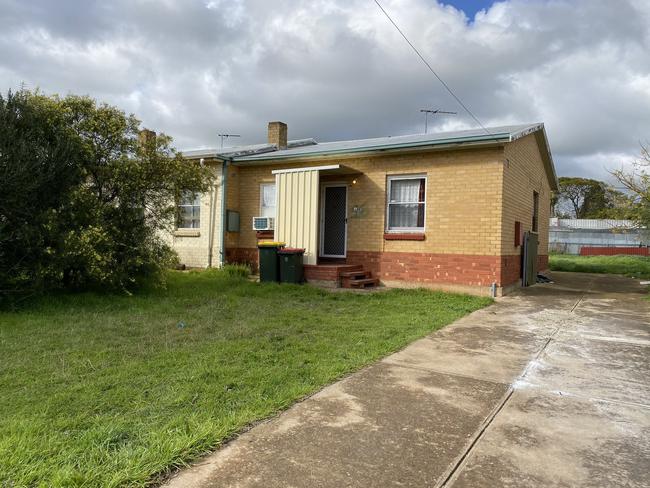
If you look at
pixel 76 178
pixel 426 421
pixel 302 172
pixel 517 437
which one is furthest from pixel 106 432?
pixel 302 172

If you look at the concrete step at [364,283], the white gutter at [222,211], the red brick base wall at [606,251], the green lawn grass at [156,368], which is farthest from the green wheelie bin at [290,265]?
the red brick base wall at [606,251]

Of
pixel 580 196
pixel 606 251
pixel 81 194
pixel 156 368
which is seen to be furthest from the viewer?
pixel 580 196

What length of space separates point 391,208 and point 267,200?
151 inches

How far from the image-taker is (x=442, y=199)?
10.8 meters

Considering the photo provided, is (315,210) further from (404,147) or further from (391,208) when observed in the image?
(404,147)

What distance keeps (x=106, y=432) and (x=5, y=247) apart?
19.2 feet

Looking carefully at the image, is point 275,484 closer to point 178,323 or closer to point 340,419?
point 340,419

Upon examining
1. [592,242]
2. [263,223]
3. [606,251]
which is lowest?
[606,251]

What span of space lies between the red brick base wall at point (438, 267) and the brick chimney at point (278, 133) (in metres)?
6.49

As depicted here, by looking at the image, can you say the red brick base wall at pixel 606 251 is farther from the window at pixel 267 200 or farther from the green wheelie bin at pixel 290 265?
the green wheelie bin at pixel 290 265

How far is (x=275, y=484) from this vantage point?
246 cm

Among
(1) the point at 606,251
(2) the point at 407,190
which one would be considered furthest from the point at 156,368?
(1) the point at 606,251

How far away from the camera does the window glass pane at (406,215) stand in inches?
443

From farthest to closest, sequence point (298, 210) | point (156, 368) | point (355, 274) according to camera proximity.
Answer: point (298, 210) → point (355, 274) → point (156, 368)
